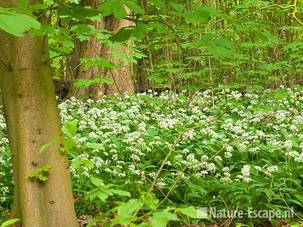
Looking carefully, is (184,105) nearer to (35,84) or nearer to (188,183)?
(188,183)

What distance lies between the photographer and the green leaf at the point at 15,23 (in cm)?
148

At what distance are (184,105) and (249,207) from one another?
535cm

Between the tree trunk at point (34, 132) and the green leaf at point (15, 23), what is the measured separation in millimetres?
1740

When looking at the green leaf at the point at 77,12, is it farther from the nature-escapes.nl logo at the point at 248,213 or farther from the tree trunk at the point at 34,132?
the nature-escapes.nl logo at the point at 248,213

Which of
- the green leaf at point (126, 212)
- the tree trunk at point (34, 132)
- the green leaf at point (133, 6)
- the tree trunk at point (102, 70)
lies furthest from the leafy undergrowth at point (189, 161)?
the tree trunk at point (102, 70)

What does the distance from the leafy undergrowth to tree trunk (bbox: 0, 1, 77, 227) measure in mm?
275

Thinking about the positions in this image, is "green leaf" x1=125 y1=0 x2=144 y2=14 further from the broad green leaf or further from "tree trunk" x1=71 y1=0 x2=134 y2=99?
"tree trunk" x1=71 y1=0 x2=134 y2=99

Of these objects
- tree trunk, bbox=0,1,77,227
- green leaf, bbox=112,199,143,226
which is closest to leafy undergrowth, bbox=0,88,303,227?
green leaf, bbox=112,199,143,226

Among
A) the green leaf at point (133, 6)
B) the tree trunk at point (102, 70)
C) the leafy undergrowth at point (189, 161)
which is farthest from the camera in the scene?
the tree trunk at point (102, 70)

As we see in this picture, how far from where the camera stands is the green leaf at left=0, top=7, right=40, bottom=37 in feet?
4.84

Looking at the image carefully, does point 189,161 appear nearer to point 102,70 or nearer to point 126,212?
point 126,212

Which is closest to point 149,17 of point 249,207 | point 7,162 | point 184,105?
point 249,207

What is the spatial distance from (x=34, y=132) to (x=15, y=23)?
1.84m

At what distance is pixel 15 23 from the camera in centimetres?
150
